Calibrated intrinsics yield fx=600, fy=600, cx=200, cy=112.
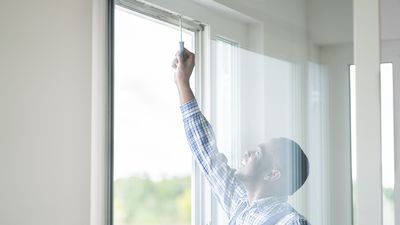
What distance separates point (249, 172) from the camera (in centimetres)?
193

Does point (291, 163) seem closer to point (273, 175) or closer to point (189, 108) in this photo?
point (273, 175)

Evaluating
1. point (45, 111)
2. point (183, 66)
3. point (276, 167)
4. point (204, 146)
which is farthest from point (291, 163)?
point (45, 111)

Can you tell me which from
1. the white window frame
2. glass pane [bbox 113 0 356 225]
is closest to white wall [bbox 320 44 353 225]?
glass pane [bbox 113 0 356 225]

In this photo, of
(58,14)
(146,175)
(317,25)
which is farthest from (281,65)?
(58,14)

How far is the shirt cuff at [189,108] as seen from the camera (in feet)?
7.06

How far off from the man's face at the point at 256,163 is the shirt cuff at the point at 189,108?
0.30 metres

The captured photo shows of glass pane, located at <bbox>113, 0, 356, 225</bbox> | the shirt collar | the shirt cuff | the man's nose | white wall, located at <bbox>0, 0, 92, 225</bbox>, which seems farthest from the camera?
the shirt cuff

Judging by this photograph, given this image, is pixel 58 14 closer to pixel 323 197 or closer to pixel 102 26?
pixel 102 26

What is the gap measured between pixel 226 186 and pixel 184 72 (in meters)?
0.46

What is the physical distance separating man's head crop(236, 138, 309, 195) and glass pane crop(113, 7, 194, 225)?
0.31m

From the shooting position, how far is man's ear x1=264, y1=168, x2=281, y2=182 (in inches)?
72.4

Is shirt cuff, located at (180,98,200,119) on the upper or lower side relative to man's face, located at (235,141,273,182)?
upper

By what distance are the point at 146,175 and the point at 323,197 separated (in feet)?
2.67

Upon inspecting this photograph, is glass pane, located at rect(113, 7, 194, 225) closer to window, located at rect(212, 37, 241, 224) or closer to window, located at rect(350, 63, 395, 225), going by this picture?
window, located at rect(212, 37, 241, 224)
